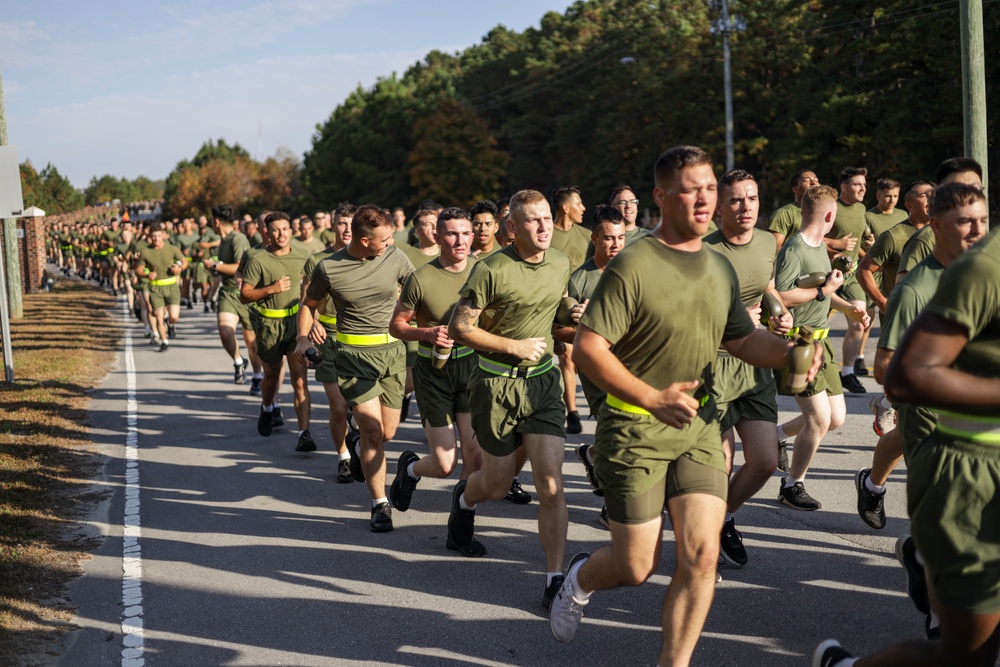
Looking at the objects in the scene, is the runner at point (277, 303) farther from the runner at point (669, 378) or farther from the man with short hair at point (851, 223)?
the runner at point (669, 378)

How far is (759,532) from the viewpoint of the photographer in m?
6.77

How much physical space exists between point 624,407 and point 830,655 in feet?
3.82

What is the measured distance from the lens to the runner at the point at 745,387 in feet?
19.8

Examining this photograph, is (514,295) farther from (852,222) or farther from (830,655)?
(852,222)

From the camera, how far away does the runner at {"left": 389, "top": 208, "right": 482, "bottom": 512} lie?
6.94 metres

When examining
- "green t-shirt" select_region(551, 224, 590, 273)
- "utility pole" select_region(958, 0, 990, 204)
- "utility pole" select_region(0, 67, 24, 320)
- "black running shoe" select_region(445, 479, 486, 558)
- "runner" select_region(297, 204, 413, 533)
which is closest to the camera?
"black running shoe" select_region(445, 479, 486, 558)

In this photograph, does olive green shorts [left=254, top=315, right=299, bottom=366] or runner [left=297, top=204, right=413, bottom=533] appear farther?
olive green shorts [left=254, top=315, right=299, bottom=366]

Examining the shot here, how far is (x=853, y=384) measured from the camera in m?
11.5

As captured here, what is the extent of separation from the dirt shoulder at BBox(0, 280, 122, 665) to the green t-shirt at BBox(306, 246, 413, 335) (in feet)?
7.59

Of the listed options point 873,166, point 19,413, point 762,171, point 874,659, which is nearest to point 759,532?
point 874,659

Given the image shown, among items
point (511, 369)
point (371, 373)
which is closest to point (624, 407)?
point (511, 369)

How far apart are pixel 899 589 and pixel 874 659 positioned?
7.11 ft

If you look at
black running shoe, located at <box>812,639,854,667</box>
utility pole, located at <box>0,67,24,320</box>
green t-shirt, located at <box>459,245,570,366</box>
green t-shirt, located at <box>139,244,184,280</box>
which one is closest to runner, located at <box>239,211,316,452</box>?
green t-shirt, located at <box>459,245,570,366</box>

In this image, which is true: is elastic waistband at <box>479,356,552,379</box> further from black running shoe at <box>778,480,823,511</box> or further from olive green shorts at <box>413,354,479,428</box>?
black running shoe at <box>778,480,823,511</box>
